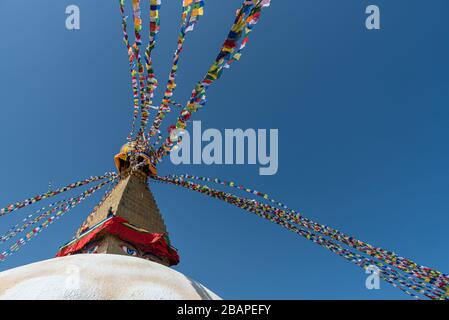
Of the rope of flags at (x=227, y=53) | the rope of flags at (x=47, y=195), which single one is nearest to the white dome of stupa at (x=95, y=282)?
the rope of flags at (x=227, y=53)

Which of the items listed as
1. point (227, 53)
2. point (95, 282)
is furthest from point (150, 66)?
point (95, 282)

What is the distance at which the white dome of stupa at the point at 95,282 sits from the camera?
5.87ft

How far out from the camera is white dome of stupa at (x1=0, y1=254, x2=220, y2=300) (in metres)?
1.79

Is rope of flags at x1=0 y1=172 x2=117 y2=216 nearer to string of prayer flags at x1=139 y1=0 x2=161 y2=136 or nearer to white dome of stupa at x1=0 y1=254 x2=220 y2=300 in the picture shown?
string of prayer flags at x1=139 y1=0 x2=161 y2=136

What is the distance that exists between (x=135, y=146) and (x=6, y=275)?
960 cm

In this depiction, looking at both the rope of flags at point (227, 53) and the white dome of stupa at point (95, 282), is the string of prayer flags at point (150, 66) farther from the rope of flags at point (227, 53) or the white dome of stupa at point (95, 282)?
the white dome of stupa at point (95, 282)

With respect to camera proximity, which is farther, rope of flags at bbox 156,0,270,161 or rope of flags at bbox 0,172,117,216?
rope of flags at bbox 0,172,117,216

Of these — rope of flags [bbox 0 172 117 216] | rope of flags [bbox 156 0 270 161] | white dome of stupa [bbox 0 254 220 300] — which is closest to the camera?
white dome of stupa [bbox 0 254 220 300]

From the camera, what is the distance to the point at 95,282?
1948 mm

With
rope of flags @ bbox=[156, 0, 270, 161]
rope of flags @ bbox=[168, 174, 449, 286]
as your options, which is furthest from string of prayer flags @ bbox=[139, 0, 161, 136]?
rope of flags @ bbox=[168, 174, 449, 286]

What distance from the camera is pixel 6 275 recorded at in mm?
2043

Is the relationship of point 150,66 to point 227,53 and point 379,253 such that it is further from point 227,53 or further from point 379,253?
point 379,253

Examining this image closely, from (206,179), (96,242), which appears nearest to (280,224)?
(206,179)
